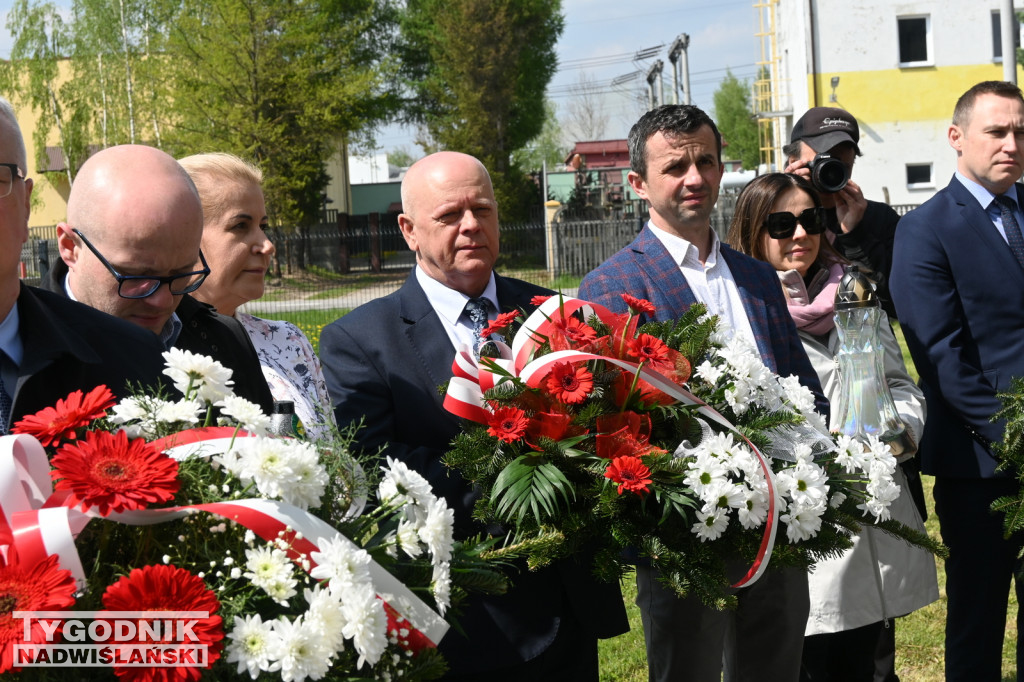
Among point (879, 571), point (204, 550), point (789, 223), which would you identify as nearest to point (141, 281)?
point (204, 550)

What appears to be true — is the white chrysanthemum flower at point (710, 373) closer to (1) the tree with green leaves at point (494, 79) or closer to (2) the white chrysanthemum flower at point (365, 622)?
(2) the white chrysanthemum flower at point (365, 622)

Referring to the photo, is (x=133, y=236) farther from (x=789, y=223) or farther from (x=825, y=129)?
(x=825, y=129)

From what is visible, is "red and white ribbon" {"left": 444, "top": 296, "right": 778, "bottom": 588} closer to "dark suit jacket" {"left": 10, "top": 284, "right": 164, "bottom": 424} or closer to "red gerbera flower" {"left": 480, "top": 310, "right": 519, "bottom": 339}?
"red gerbera flower" {"left": 480, "top": 310, "right": 519, "bottom": 339}

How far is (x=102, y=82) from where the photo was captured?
3462cm

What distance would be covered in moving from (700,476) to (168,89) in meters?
32.9

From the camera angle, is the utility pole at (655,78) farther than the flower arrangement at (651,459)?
Yes

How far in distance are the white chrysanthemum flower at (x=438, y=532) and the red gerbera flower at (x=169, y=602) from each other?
39 centimetres

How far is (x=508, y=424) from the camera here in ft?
7.63

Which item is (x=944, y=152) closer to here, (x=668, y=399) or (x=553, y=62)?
(x=553, y=62)

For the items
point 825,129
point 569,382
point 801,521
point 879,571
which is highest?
point 825,129

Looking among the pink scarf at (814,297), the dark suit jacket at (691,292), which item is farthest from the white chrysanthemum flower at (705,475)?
the pink scarf at (814,297)

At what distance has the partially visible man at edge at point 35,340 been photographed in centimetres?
172

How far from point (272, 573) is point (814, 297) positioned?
3263mm

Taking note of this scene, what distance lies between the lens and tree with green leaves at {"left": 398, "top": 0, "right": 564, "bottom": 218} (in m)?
34.0
